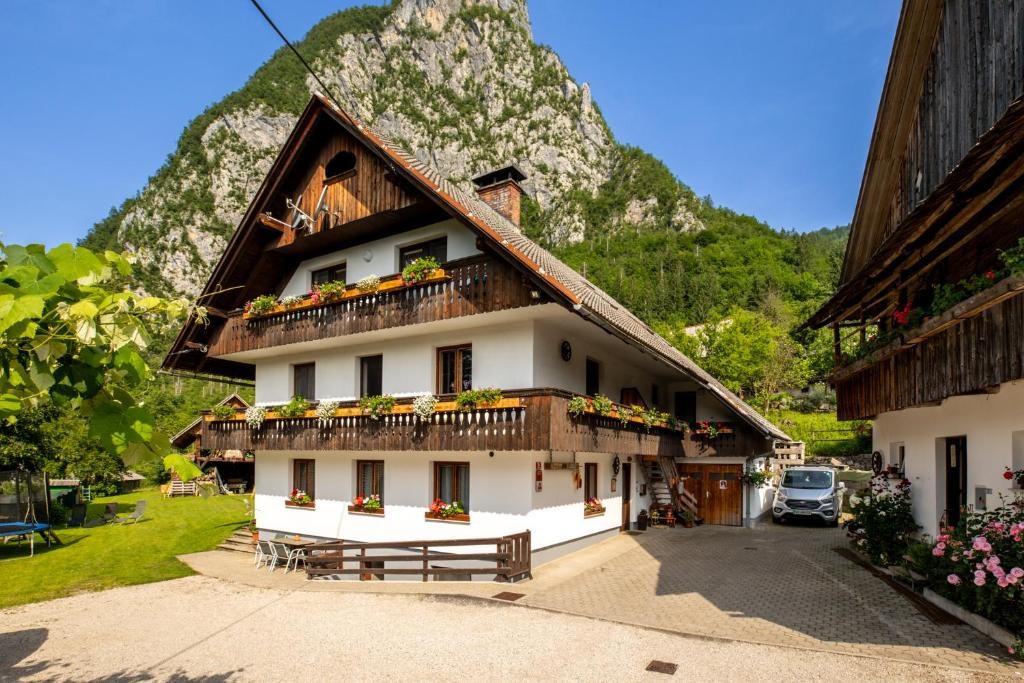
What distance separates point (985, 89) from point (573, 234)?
314 feet

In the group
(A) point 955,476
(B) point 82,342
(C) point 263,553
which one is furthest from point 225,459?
(B) point 82,342

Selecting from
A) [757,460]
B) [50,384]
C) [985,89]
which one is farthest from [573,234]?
[50,384]

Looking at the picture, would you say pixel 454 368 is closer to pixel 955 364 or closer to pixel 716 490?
pixel 955 364

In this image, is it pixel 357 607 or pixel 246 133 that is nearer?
pixel 357 607

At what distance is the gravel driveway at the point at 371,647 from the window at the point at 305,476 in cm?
624

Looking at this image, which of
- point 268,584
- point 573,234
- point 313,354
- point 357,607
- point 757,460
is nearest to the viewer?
point 357,607

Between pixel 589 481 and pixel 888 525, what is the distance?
24.1ft

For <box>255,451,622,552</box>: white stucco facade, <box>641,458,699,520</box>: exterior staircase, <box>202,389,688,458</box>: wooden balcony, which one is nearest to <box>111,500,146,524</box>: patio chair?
<box>255,451,622,552</box>: white stucco facade

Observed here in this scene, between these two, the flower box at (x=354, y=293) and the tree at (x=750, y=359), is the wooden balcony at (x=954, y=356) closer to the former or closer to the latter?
the flower box at (x=354, y=293)

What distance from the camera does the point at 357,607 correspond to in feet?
37.9

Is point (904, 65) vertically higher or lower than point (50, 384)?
higher

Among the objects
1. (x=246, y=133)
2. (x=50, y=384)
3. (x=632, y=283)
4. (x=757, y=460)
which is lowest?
(x=757, y=460)

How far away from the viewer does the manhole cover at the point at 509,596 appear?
1158 centimetres

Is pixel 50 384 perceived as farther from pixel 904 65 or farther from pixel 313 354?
pixel 313 354
